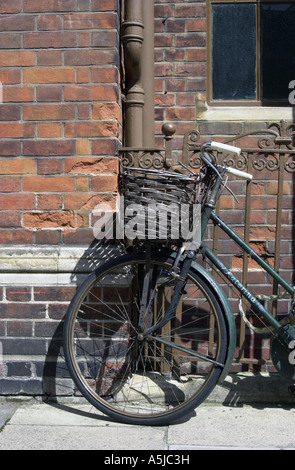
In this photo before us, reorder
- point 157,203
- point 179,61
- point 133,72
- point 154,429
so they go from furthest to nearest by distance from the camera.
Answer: point 179,61 < point 133,72 < point 154,429 < point 157,203

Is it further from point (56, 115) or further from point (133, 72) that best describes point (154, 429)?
point (133, 72)

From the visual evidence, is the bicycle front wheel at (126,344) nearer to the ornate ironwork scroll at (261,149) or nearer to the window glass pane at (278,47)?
the ornate ironwork scroll at (261,149)

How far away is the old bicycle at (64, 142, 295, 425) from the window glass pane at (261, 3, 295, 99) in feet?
3.24

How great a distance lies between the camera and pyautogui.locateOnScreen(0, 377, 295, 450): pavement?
2725 millimetres

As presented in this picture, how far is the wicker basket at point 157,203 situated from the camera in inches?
112

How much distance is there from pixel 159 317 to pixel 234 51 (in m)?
1.84

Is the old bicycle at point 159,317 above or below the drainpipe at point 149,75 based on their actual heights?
below

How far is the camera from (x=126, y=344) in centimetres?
335

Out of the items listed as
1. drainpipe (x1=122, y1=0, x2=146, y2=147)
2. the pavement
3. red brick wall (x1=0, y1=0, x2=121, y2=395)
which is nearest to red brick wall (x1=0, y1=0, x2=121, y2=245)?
red brick wall (x1=0, y1=0, x2=121, y2=395)

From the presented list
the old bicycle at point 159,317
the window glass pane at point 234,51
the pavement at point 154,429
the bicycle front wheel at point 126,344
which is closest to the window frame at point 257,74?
the window glass pane at point 234,51

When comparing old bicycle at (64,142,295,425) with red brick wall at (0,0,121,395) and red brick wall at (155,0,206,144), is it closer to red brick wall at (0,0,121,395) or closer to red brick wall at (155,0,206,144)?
red brick wall at (0,0,121,395)

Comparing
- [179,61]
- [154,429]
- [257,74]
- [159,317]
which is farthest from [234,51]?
[154,429]

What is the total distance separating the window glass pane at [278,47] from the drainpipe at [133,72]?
2.81ft
